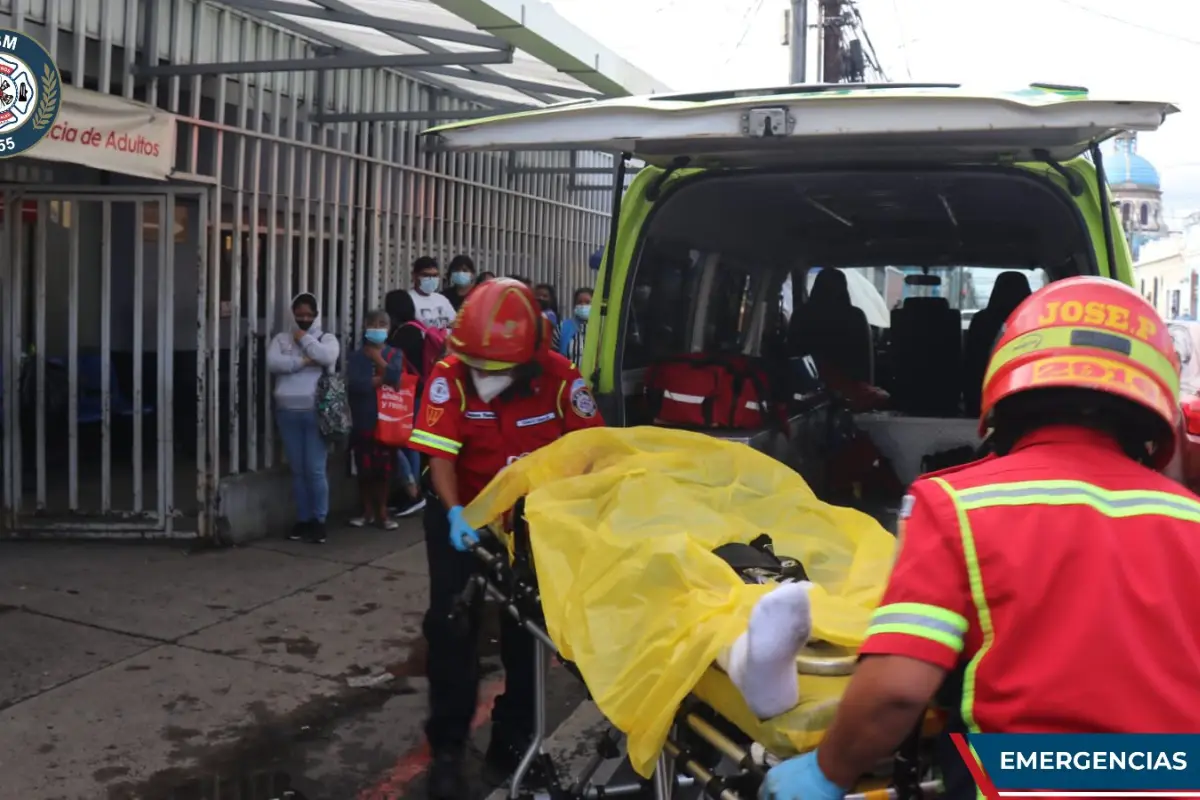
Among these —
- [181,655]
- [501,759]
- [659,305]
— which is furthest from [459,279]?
[501,759]

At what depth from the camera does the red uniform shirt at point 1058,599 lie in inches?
62.9

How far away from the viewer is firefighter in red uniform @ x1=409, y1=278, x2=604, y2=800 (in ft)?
13.0

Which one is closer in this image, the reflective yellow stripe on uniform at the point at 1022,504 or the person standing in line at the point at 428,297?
the reflective yellow stripe on uniform at the point at 1022,504

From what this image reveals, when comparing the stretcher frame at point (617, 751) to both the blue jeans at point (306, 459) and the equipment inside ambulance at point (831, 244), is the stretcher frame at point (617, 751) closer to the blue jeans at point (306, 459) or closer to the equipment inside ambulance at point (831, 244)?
the equipment inside ambulance at point (831, 244)

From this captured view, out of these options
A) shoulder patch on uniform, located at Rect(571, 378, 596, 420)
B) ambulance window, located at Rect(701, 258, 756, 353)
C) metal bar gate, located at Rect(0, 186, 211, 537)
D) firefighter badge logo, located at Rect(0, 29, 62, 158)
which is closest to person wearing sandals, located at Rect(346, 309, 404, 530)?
metal bar gate, located at Rect(0, 186, 211, 537)

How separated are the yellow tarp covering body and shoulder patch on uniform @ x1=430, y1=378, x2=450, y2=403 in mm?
530

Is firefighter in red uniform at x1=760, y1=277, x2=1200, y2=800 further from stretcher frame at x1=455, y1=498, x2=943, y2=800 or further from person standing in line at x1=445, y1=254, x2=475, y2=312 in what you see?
person standing in line at x1=445, y1=254, x2=475, y2=312

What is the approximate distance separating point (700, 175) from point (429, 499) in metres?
1.47

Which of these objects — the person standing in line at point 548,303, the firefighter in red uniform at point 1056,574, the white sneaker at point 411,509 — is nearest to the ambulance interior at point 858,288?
the firefighter in red uniform at point 1056,574

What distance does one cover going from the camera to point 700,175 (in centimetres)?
411

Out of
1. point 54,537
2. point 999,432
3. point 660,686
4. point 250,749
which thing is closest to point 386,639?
point 250,749

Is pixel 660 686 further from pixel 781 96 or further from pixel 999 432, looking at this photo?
pixel 781 96

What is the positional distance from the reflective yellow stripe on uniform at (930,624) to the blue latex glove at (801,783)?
29 cm

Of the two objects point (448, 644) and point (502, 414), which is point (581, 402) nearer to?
point (502, 414)
